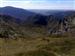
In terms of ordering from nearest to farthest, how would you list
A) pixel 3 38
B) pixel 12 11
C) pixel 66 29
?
pixel 3 38, pixel 66 29, pixel 12 11

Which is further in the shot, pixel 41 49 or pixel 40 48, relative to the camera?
pixel 40 48

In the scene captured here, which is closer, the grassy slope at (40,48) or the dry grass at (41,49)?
the dry grass at (41,49)

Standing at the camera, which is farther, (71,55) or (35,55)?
(71,55)

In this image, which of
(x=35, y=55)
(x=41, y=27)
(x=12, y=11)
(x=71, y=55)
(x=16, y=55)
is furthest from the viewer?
(x=12, y=11)

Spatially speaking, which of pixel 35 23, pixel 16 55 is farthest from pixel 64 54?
pixel 35 23

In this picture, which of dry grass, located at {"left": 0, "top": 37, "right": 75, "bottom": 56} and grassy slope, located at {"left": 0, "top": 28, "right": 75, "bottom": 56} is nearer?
dry grass, located at {"left": 0, "top": 37, "right": 75, "bottom": 56}

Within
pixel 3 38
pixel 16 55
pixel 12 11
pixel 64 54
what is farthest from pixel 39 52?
pixel 12 11

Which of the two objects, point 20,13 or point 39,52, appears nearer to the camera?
point 39,52

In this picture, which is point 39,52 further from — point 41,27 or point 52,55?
point 41,27

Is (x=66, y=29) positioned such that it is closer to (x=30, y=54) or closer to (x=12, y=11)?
(x=30, y=54)
